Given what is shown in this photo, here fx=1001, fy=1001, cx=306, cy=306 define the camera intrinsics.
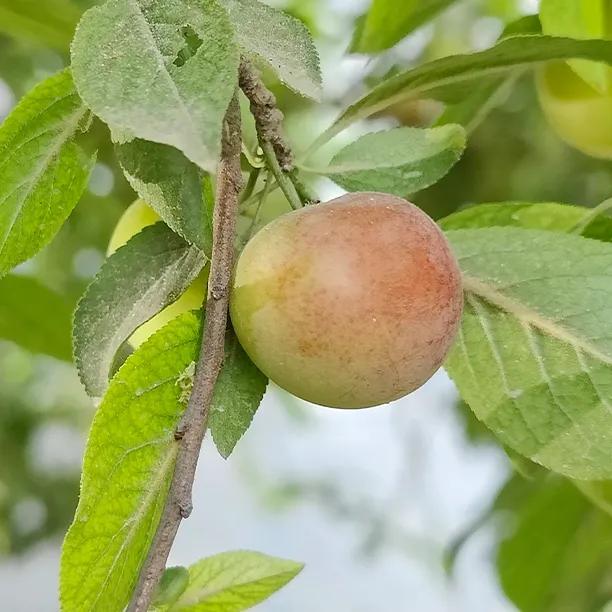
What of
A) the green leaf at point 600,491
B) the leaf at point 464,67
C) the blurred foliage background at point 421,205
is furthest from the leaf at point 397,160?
the green leaf at point 600,491

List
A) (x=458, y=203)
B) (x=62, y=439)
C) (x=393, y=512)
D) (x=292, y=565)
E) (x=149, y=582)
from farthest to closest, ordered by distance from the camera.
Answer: (x=393, y=512) < (x=62, y=439) < (x=458, y=203) < (x=292, y=565) < (x=149, y=582)

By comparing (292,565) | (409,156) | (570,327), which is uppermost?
(409,156)

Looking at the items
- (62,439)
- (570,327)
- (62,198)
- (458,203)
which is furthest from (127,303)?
(62,439)

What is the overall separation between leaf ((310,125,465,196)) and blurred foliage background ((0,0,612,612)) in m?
0.13

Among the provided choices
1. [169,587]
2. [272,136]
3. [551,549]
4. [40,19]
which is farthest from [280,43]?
[551,549]

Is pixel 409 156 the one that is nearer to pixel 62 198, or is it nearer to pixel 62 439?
pixel 62 198

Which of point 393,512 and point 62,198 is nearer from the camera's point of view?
point 62,198

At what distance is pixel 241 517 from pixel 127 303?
2.38 meters

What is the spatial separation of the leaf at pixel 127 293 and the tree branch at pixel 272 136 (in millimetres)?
53

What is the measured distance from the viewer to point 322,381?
1.34 feet

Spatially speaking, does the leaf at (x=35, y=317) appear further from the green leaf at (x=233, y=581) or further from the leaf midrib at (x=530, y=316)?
the leaf midrib at (x=530, y=316)

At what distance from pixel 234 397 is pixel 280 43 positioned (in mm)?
152

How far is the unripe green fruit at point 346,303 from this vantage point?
399mm

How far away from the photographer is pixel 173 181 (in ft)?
1.36
